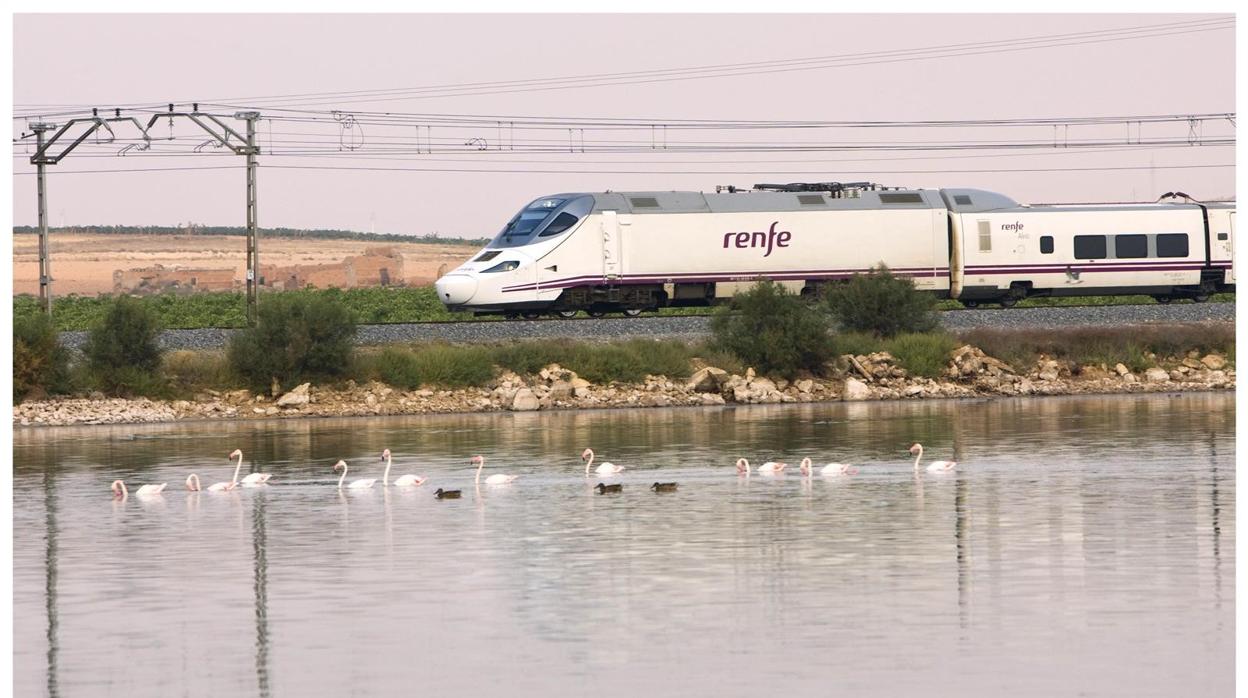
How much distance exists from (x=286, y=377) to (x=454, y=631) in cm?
2871

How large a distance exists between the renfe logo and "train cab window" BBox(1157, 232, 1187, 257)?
10.3 m

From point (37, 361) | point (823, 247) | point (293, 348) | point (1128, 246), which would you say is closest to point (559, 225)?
point (823, 247)

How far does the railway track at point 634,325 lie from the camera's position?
48.7 meters

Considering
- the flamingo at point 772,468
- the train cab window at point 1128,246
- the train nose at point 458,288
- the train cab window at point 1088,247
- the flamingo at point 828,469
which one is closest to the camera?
the flamingo at point 828,469

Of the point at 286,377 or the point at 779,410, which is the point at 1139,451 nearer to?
the point at 779,410

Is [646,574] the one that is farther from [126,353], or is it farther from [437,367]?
[126,353]

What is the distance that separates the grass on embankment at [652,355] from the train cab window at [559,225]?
4.15 metres

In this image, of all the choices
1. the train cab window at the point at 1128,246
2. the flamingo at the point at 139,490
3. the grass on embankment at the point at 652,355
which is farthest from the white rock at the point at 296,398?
the train cab window at the point at 1128,246

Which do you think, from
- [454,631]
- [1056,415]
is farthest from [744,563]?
[1056,415]

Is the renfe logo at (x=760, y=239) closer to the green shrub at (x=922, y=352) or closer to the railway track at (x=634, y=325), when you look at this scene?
the railway track at (x=634, y=325)

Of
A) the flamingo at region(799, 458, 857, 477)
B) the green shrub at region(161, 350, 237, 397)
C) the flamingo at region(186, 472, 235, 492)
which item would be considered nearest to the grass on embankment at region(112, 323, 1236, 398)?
the green shrub at region(161, 350, 237, 397)

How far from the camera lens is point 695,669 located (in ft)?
52.6

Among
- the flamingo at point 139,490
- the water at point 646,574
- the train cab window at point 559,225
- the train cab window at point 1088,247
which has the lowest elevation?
the water at point 646,574

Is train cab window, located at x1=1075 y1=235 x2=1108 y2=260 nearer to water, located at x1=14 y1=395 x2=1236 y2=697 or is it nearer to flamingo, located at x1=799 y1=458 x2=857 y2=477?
water, located at x1=14 y1=395 x2=1236 y2=697
